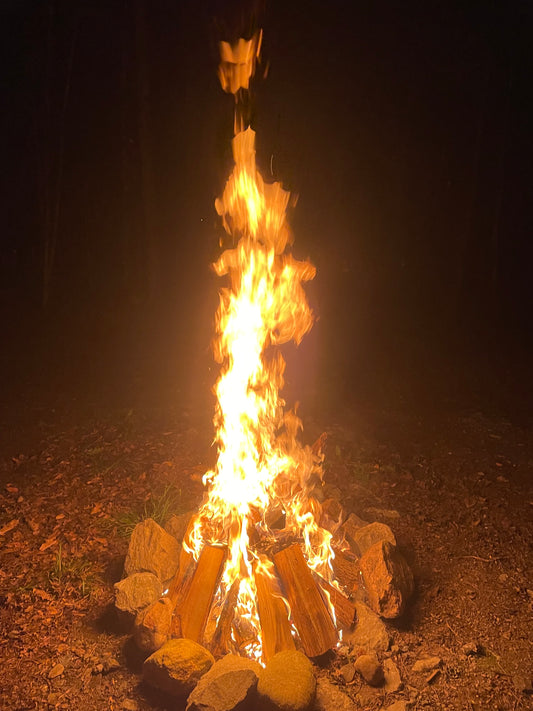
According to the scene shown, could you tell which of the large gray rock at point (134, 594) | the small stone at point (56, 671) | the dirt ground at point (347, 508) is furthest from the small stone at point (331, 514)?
the small stone at point (56, 671)

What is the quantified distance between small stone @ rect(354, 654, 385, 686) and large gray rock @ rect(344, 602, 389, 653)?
0.15 meters

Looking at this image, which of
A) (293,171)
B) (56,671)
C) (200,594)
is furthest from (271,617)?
(293,171)

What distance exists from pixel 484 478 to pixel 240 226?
342 centimetres

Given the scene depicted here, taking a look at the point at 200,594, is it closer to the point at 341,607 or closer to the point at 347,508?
the point at 341,607

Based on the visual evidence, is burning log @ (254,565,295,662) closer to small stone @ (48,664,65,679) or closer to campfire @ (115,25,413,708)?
campfire @ (115,25,413,708)

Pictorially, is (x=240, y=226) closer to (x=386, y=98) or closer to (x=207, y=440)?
(x=207, y=440)

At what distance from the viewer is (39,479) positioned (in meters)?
5.05

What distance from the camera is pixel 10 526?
431 cm

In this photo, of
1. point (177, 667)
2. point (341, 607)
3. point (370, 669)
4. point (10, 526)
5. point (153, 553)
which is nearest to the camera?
point (177, 667)

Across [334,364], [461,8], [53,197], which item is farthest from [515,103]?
[53,197]

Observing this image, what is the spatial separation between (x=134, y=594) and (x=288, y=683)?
3.70ft

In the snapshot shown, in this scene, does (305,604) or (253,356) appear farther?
(253,356)

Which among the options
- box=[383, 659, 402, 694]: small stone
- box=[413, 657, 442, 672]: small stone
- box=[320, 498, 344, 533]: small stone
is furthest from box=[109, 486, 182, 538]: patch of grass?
box=[413, 657, 442, 672]: small stone

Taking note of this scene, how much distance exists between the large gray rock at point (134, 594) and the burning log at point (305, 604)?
2.67 feet
